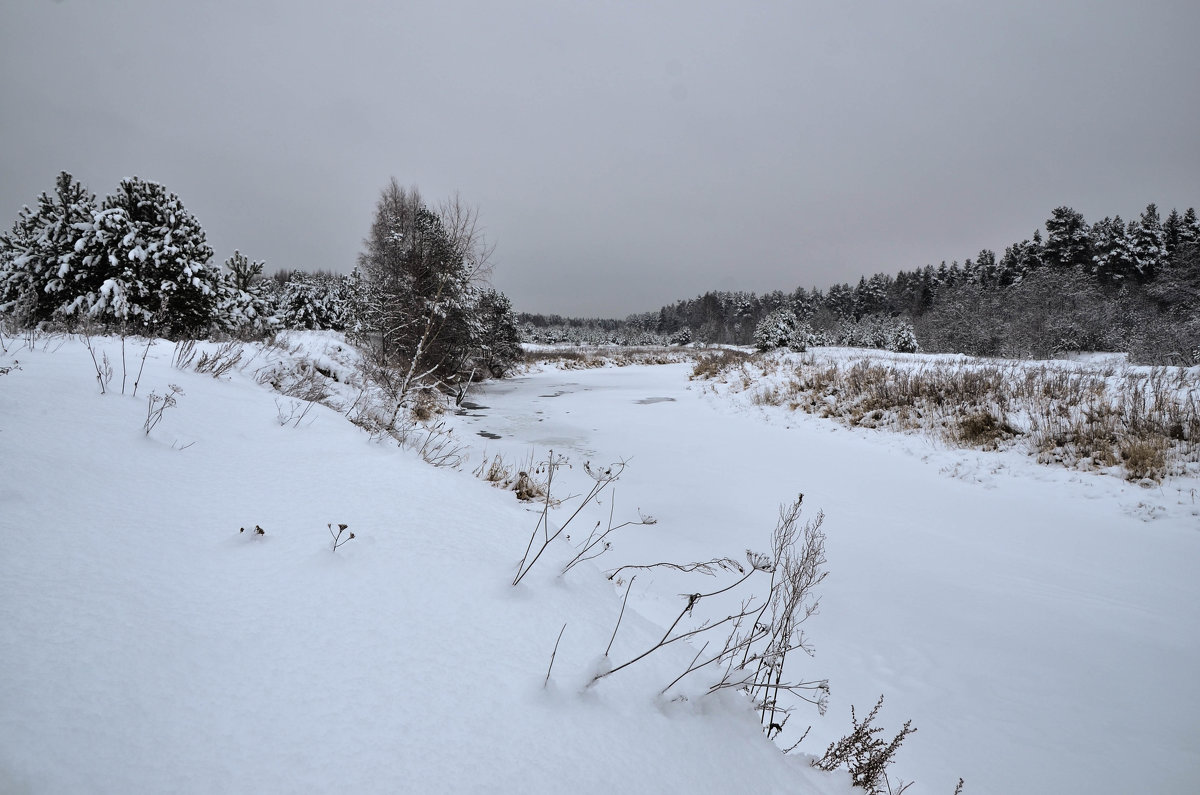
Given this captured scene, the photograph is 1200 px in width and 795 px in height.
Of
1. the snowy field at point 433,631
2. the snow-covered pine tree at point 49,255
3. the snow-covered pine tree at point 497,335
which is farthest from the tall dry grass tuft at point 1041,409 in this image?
the snow-covered pine tree at point 49,255

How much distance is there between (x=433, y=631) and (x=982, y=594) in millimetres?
4336

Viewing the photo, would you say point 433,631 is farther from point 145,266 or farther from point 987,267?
point 987,267

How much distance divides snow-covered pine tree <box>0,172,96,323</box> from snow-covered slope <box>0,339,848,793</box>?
10688 millimetres

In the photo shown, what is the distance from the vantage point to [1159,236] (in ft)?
124

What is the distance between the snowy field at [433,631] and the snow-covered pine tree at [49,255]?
715cm

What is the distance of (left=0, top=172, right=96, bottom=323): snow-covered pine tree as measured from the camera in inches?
353

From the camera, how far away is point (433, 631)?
137 cm

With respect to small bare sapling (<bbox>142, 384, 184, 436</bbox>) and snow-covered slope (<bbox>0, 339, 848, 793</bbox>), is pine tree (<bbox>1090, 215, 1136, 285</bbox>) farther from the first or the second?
small bare sapling (<bbox>142, 384, 184, 436</bbox>)

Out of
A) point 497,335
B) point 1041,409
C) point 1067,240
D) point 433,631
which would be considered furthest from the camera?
point 1067,240

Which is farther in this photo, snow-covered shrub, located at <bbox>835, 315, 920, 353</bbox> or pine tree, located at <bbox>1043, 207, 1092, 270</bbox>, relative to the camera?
pine tree, located at <bbox>1043, 207, 1092, 270</bbox>

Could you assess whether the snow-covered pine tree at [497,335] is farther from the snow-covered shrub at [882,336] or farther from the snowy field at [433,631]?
the snow-covered shrub at [882,336]

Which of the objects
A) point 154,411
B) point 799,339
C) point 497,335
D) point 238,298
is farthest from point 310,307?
point 799,339

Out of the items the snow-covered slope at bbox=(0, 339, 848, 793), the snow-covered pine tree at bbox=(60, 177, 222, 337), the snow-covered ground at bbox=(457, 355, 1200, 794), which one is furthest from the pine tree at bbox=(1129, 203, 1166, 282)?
the snow-covered pine tree at bbox=(60, 177, 222, 337)

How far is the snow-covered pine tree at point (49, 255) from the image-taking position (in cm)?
898
